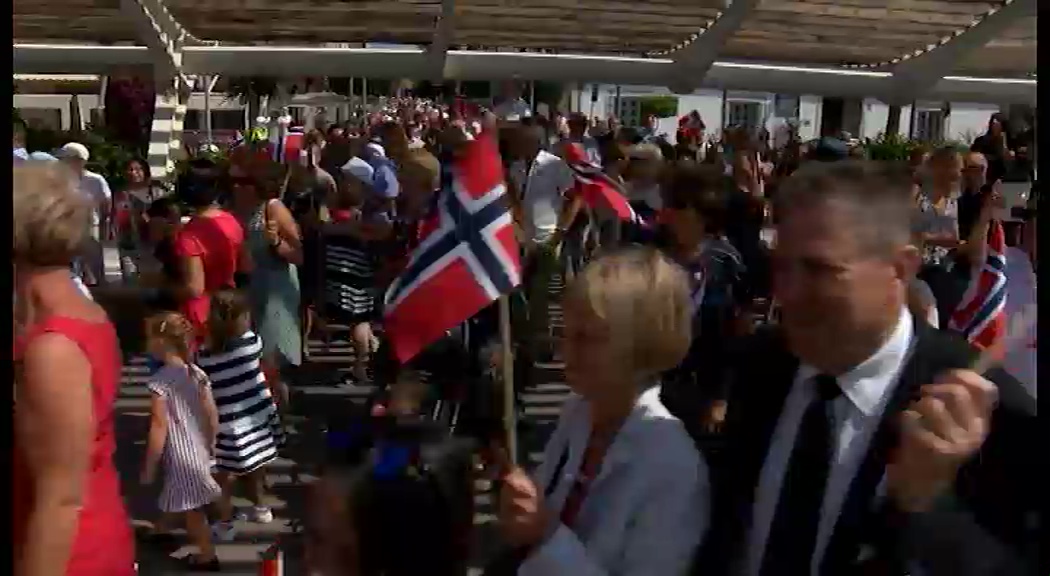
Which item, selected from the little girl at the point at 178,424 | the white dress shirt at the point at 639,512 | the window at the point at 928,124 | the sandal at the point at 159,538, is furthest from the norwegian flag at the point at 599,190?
the window at the point at 928,124

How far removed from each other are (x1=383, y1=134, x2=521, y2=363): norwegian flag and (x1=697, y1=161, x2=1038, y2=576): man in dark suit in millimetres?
1549

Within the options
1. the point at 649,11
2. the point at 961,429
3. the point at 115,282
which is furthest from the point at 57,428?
the point at 115,282

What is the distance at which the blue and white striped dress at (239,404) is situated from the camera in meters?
6.01

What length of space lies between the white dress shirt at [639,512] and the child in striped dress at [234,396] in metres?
4.16

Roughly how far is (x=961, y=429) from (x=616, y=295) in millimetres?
691

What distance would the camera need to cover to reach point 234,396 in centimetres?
604

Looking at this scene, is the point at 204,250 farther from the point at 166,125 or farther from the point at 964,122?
the point at 964,122

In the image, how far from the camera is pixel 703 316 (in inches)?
200

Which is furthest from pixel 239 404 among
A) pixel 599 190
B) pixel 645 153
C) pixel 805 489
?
pixel 645 153

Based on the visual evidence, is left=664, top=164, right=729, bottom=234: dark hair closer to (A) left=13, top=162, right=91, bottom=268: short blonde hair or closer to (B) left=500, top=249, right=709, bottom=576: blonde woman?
(B) left=500, top=249, right=709, bottom=576: blonde woman

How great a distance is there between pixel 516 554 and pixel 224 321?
414 cm

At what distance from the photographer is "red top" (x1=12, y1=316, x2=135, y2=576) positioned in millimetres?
2453

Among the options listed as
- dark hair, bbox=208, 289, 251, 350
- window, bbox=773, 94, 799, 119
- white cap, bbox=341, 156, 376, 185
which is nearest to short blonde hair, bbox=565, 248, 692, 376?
dark hair, bbox=208, 289, 251, 350
